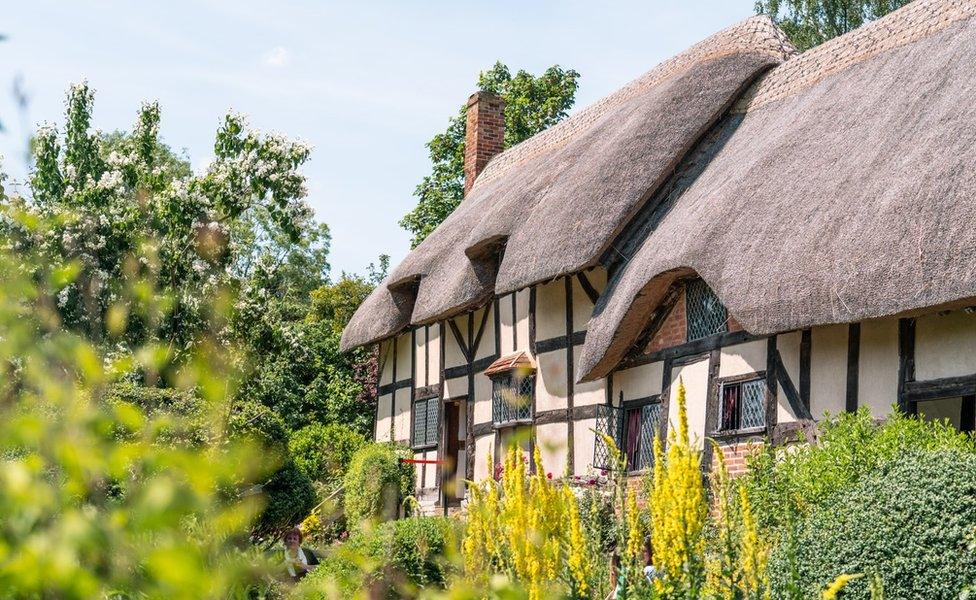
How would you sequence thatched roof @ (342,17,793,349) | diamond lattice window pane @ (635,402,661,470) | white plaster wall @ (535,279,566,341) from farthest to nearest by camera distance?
white plaster wall @ (535,279,566,341)
thatched roof @ (342,17,793,349)
diamond lattice window pane @ (635,402,661,470)

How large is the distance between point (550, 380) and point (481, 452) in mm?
2055

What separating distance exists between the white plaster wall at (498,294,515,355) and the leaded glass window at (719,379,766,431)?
13.7 ft

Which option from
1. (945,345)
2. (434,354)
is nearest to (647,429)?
(945,345)

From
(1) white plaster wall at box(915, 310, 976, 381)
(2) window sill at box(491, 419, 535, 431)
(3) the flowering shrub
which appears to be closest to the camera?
(3) the flowering shrub

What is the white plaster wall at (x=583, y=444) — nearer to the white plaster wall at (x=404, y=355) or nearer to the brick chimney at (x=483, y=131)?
the white plaster wall at (x=404, y=355)

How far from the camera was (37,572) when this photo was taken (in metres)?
1.29

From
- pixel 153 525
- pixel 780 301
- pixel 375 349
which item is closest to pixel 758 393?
pixel 780 301

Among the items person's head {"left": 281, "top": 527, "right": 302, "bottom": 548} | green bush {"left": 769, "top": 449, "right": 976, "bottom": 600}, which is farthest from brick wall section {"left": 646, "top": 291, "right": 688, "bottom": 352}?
green bush {"left": 769, "top": 449, "right": 976, "bottom": 600}

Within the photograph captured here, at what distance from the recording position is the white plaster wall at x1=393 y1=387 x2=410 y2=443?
17219 mm

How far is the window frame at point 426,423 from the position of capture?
632 inches

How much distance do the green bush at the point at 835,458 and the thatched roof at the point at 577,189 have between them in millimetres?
3881

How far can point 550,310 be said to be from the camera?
43.8 feet

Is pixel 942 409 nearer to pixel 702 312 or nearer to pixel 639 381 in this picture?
pixel 702 312

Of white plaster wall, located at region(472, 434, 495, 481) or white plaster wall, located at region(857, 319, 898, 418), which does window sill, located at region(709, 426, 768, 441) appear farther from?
white plaster wall, located at region(472, 434, 495, 481)
